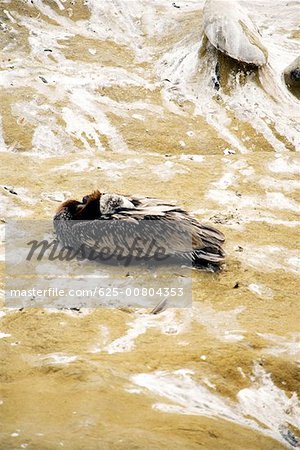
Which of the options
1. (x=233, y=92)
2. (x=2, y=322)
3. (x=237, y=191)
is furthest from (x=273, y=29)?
(x=2, y=322)

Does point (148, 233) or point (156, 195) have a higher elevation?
point (148, 233)

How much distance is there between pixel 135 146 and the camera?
17953 millimetres

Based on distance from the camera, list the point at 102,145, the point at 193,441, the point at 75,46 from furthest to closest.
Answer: the point at 75,46, the point at 102,145, the point at 193,441

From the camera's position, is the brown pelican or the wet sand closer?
the wet sand

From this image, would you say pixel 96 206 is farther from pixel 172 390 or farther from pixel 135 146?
pixel 135 146

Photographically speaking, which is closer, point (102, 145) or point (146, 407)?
point (146, 407)

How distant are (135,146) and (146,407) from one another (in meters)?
12.4

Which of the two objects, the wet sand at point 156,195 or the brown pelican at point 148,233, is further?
the brown pelican at point 148,233

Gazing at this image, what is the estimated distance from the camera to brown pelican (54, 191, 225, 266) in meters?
10.3

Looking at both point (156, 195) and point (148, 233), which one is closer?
point (148, 233)

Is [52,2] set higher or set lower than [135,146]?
higher

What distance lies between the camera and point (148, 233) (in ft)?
33.9

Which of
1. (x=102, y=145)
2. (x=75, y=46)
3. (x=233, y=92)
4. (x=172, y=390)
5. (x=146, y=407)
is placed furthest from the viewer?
(x=75, y=46)

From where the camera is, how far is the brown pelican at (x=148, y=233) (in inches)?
406
